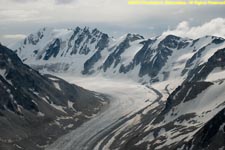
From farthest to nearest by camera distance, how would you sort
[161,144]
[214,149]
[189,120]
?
[189,120]
[161,144]
[214,149]

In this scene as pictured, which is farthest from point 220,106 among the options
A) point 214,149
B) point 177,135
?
point 214,149

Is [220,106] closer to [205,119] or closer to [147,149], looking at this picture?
[205,119]

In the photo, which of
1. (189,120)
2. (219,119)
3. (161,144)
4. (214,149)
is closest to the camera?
(214,149)

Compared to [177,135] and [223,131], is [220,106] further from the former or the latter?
[223,131]

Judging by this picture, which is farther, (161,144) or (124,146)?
(124,146)

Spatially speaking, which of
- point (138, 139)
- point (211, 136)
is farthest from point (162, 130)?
point (211, 136)

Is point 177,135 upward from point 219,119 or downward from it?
downward

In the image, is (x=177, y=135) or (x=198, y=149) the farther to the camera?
(x=177, y=135)

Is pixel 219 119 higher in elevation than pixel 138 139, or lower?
higher

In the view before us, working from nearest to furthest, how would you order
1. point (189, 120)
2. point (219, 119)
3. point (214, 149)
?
point (214, 149) → point (219, 119) → point (189, 120)
